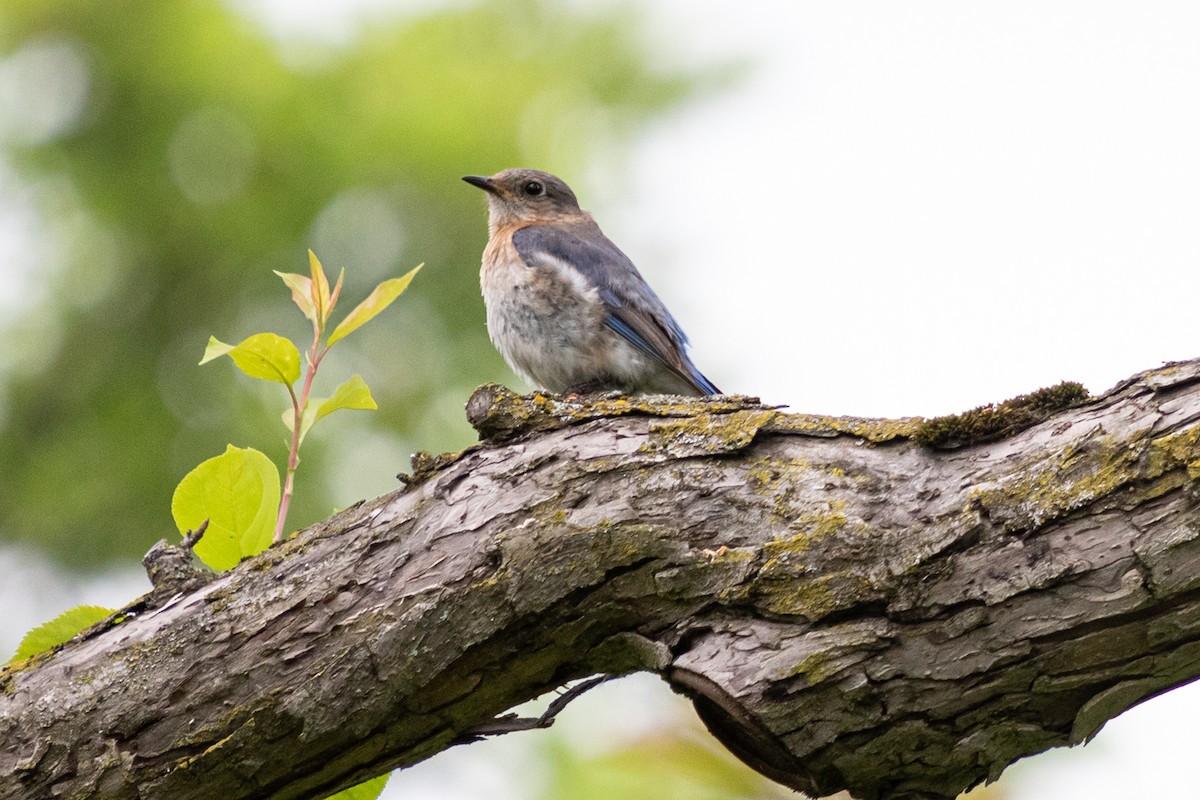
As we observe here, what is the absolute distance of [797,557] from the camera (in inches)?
110

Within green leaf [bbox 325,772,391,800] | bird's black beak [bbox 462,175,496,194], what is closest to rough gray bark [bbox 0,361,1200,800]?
green leaf [bbox 325,772,391,800]

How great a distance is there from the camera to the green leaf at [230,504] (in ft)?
10.2

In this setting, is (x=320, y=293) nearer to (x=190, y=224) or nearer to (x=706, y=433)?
(x=706, y=433)

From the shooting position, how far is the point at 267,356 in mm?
3131

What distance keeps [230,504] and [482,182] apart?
411 centimetres

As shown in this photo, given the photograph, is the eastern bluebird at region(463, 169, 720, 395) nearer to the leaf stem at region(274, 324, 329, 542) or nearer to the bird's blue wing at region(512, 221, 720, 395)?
the bird's blue wing at region(512, 221, 720, 395)

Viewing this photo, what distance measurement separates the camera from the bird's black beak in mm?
6914

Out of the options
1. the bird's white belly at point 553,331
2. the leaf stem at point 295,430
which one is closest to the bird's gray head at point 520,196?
the bird's white belly at point 553,331

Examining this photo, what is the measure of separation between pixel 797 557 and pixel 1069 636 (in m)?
0.59

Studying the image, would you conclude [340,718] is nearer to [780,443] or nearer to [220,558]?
[220,558]

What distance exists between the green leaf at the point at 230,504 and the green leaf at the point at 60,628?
298mm

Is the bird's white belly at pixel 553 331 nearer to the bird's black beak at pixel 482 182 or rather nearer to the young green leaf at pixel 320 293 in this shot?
the bird's black beak at pixel 482 182

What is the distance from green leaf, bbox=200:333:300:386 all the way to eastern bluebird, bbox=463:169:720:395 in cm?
254

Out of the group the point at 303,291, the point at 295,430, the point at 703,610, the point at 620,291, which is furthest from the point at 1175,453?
the point at 620,291
